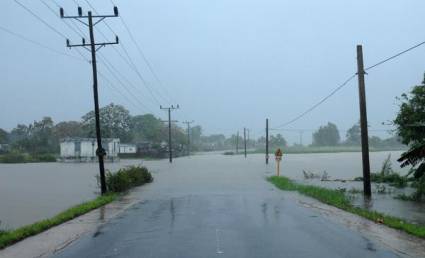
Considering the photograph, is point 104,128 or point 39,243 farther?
point 104,128

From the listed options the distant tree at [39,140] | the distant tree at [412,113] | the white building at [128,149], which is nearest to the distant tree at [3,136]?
the distant tree at [39,140]

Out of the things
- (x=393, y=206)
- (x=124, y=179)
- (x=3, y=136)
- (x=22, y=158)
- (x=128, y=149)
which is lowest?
(x=393, y=206)

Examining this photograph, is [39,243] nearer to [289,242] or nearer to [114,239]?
[114,239]

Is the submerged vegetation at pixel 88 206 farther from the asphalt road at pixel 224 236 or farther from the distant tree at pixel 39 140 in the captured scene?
the distant tree at pixel 39 140

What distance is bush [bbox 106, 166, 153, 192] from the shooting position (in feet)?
→ 108

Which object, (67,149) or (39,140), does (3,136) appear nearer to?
(39,140)

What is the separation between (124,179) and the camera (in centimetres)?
3378

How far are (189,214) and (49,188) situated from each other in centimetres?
1987

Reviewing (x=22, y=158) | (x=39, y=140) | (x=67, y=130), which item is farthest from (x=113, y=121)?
(x=22, y=158)

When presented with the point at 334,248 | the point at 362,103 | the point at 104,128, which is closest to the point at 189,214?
the point at 334,248

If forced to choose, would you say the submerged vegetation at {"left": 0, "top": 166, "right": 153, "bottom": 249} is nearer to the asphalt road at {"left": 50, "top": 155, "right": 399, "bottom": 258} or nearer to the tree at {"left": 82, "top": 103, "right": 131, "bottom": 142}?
the asphalt road at {"left": 50, "top": 155, "right": 399, "bottom": 258}

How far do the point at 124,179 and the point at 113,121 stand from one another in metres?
122

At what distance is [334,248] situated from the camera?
→ 12320mm

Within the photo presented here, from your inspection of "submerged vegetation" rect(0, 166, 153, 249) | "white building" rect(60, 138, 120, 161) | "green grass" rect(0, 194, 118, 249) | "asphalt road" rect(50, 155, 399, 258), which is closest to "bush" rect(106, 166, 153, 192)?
"submerged vegetation" rect(0, 166, 153, 249)
